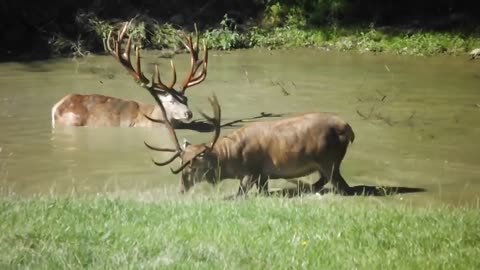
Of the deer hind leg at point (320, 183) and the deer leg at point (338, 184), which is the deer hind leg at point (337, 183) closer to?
the deer leg at point (338, 184)

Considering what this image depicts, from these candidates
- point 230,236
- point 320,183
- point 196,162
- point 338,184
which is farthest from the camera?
point 320,183

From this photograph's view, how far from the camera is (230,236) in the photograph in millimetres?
5949

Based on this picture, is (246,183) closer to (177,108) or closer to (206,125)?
(177,108)

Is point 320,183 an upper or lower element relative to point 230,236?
lower

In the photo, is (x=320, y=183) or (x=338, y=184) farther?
(x=320, y=183)

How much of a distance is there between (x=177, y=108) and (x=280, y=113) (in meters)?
1.77

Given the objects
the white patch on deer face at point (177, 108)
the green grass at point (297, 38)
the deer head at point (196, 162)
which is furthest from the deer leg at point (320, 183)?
the green grass at point (297, 38)

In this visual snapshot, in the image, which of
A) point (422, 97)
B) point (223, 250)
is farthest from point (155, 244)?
point (422, 97)

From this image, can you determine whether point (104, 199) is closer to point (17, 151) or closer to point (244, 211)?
point (244, 211)

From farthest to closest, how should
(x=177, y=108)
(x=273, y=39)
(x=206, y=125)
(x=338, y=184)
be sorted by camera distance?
(x=273, y=39) → (x=206, y=125) → (x=177, y=108) → (x=338, y=184)

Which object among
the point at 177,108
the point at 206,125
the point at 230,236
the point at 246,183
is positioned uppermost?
the point at 230,236

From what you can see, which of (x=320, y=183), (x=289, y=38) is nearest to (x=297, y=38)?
(x=289, y=38)

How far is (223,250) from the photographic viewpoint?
Result: 18.3ft

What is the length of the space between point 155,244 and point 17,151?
18.1ft
